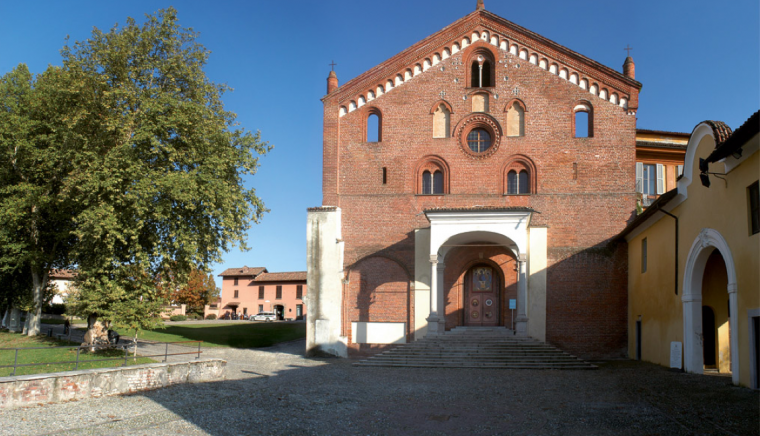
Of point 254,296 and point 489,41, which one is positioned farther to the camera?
point 254,296

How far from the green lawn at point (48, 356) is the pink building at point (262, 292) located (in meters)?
38.3

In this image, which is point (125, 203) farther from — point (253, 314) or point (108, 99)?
point (253, 314)

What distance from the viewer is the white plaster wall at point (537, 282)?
21.9 m

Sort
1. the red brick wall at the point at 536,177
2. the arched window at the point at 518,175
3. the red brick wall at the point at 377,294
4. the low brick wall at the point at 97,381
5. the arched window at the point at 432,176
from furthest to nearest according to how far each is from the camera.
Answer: the arched window at the point at 432,176 < the arched window at the point at 518,175 < the red brick wall at the point at 377,294 < the red brick wall at the point at 536,177 < the low brick wall at the point at 97,381

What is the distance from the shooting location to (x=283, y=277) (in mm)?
63625

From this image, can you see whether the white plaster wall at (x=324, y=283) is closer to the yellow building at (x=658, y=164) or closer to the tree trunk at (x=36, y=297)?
the tree trunk at (x=36, y=297)

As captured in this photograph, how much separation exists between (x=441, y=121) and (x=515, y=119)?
2.92m

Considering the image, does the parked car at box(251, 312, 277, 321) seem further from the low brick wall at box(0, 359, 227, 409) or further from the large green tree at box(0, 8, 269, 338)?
the low brick wall at box(0, 359, 227, 409)

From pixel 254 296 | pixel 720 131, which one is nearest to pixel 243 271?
pixel 254 296

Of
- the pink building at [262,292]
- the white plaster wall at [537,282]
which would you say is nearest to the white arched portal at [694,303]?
the white plaster wall at [537,282]

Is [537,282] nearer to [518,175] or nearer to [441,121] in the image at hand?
[518,175]

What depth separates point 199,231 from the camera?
20.5 metres

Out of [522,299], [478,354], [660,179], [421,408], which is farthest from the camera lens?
[660,179]

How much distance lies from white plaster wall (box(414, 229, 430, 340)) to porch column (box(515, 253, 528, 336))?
11.3ft
